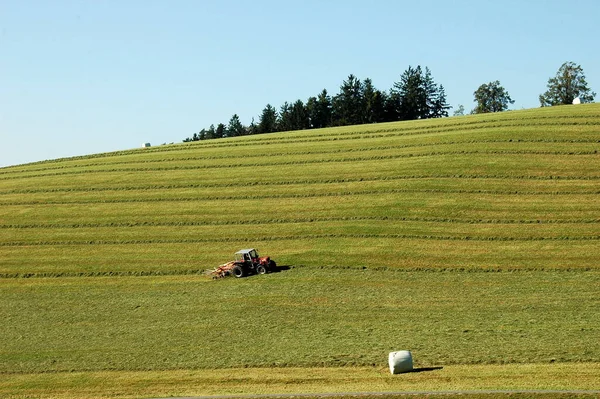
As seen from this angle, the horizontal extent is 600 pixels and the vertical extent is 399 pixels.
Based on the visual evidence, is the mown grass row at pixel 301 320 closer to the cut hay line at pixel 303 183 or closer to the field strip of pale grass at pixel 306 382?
Result: the field strip of pale grass at pixel 306 382

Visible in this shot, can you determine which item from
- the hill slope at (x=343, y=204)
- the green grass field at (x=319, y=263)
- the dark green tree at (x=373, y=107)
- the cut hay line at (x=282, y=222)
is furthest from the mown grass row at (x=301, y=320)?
the dark green tree at (x=373, y=107)

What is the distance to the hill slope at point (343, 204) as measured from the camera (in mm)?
44125

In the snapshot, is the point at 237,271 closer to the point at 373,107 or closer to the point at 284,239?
the point at 284,239

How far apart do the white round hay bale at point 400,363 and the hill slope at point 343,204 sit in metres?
16.5

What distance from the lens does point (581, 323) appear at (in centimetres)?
2934

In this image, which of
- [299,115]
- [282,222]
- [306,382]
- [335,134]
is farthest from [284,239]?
[299,115]

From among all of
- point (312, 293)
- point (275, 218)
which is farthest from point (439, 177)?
point (312, 293)

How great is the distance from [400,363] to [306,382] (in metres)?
3.13

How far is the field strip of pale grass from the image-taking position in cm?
2242

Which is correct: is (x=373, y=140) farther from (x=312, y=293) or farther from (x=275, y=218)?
(x=312, y=293)

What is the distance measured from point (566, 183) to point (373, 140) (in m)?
22.0

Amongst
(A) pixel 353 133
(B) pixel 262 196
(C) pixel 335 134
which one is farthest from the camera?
(C) pixel 335 134

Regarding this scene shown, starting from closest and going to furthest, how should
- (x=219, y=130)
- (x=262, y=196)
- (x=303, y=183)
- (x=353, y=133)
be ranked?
(x=262, y=196)
(x=303, y=183)
(x=353, y=133)
(x=219, y=130)

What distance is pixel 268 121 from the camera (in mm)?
145500
